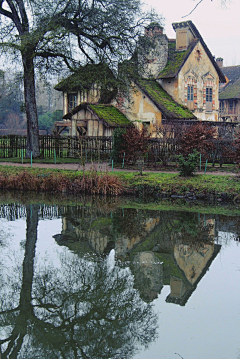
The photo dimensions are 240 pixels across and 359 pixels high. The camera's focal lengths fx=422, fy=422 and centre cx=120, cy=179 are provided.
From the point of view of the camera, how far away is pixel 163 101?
A: 3103cm

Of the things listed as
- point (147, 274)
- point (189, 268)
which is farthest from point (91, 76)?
point (147, 274)

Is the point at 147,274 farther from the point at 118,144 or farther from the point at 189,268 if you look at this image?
the point at 118,144

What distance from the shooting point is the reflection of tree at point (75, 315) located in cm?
599

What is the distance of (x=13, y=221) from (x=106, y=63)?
14579 mm

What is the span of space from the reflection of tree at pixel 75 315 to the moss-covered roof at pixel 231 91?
39234mm

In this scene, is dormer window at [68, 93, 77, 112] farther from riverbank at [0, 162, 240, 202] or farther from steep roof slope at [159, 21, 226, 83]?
riverbank at [0, 162, 240, 202]

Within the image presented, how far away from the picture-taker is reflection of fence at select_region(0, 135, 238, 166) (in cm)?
2223

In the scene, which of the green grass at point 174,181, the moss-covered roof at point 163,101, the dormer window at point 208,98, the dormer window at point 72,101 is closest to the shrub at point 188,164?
the green grass at point 174,181

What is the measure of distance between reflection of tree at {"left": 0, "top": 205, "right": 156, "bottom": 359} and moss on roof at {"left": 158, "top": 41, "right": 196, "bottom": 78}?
85.5 feet

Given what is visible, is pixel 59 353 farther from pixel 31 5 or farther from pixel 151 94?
pixel 151 94

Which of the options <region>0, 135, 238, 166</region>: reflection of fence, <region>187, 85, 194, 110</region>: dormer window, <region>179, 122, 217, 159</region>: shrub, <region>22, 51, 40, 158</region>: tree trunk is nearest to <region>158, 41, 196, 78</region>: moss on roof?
<region>187, 85, 194, 110</region>: dormer window

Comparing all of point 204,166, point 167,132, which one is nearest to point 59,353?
point 204,166

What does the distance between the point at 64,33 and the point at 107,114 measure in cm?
795

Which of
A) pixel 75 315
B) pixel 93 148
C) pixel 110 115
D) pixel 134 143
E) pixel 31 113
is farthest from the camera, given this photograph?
pixel 110 115
